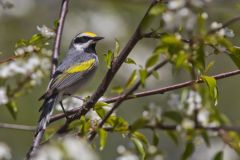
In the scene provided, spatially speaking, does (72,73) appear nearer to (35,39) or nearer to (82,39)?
(82,39)

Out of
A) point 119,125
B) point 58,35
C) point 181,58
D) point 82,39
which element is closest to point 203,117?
point 181,58

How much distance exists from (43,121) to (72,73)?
1.55 meters

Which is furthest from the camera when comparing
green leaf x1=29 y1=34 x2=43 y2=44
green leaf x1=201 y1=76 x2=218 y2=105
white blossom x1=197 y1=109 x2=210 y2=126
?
green leaf x1=29 y1=34 x2=43 y2=44

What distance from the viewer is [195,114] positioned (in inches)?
97.9

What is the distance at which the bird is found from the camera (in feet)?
14.9

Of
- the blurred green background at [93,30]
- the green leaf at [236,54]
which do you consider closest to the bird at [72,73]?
the green leaf at [236,54]

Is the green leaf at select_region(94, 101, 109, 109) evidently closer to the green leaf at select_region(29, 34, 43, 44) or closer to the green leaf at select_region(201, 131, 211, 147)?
the green leaf at select_region(29, 34, 43, 44)

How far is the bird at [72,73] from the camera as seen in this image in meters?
4.53

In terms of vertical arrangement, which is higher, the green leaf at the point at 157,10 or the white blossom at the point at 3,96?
the green leaf at the point at 157,10

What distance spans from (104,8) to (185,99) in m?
6.63

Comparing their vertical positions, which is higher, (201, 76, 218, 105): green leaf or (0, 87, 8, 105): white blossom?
(0, 87, 8, 105): white blossom

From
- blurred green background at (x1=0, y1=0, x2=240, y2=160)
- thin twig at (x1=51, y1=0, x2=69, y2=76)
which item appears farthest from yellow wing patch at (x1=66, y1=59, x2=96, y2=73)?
blurred green background at (x1=0, y1=0, x2=240, y2=160)

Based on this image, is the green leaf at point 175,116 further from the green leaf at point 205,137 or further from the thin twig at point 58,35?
the thin twig at point 58,35

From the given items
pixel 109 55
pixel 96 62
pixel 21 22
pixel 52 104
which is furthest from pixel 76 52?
pixel 21 22
